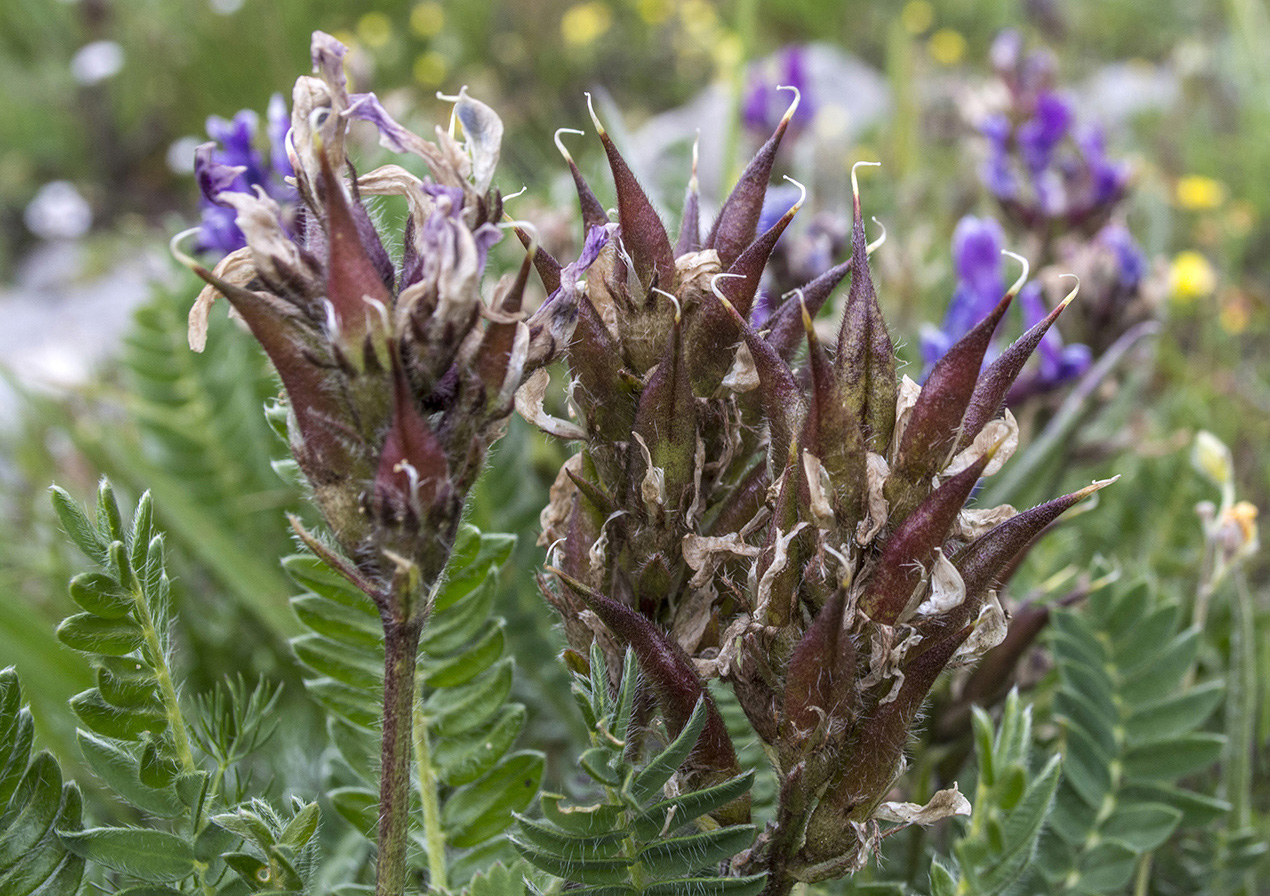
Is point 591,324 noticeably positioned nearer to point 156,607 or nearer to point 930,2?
point 156,607

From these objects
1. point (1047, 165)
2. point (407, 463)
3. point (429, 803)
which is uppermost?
point (407, 463)

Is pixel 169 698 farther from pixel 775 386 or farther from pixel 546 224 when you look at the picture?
pixel 546 224

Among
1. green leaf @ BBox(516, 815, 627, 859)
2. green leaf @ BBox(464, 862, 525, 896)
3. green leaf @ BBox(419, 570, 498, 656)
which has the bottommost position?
green leaf @ BBox(464, 862, 525, 896)

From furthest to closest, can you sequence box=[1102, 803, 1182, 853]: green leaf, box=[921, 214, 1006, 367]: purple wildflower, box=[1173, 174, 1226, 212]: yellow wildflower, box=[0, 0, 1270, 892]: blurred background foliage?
box=[1173, 174, 1226, 212]: yellow wildflower, box=[0, 0, 1270, 892]: blurred background foliage, box=[921, 214, 1006, 367]: purple wildflower, box=[1102, 803, 1182, 853]: green leaf

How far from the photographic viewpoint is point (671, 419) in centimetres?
81

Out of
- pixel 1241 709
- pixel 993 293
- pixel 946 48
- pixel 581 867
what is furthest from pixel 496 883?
pixel 946 48

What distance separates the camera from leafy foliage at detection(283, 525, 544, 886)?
1.07 meters

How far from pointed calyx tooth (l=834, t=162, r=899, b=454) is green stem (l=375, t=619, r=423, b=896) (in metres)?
0.33

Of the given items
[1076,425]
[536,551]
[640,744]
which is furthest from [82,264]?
[640,744]

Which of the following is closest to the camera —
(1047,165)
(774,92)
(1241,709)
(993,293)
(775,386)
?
(775,386)

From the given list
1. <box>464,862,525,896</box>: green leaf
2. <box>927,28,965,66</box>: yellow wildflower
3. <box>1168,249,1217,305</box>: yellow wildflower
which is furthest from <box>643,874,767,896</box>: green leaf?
<box>927,28,965,66</box>: yellow wildflower

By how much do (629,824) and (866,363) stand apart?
1.25 feet

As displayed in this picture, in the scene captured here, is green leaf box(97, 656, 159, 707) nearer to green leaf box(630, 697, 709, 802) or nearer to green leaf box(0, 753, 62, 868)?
green leaf box(0, 753, 62, 868)

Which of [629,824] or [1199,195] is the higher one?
[629,824]
